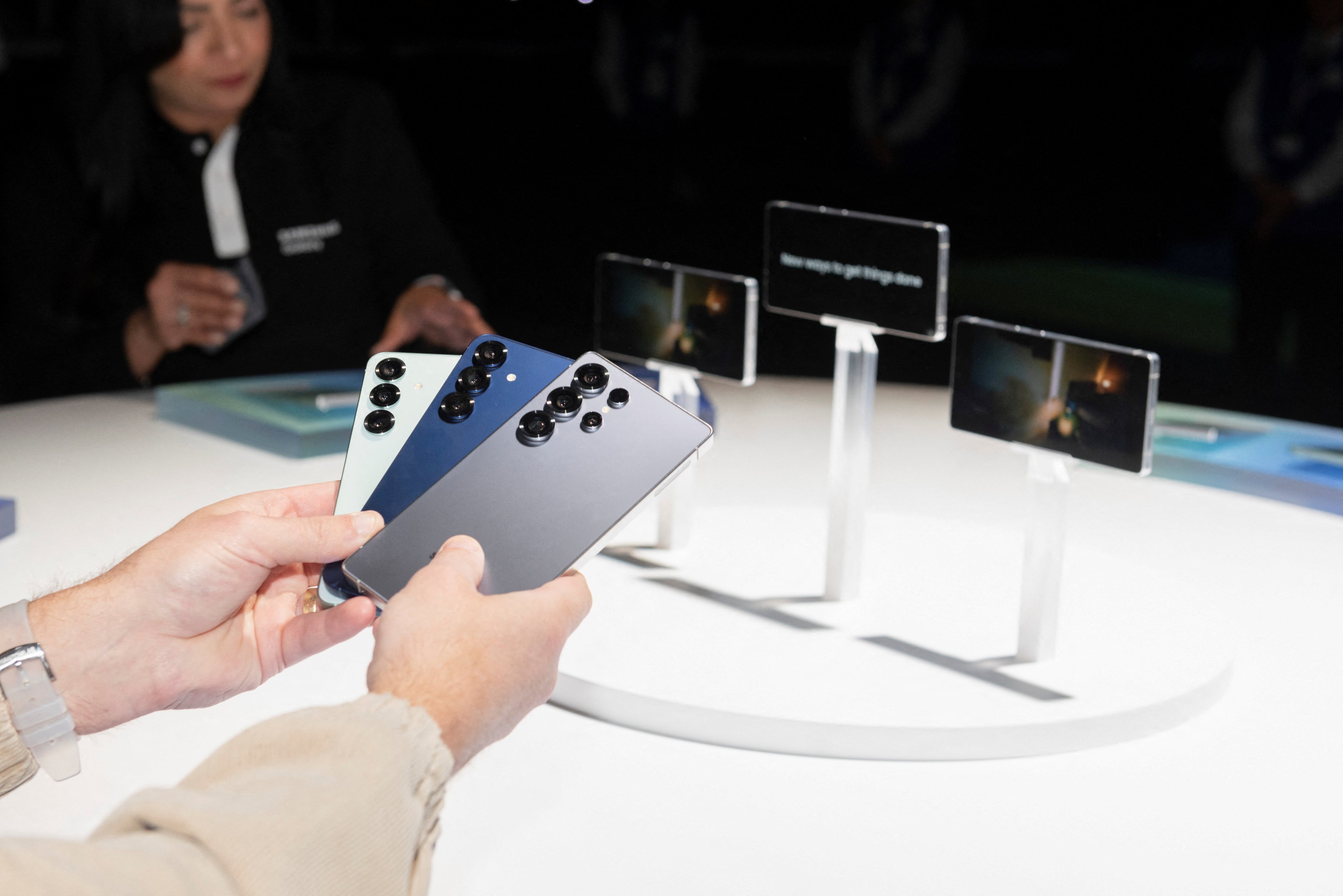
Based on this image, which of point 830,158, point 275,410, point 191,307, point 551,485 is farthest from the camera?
point 830,158

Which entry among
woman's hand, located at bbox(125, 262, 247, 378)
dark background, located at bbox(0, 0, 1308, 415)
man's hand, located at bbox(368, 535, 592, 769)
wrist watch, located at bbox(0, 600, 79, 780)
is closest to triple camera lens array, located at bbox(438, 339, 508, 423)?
man's hand, located at bbox(368, 535, 592, 769)

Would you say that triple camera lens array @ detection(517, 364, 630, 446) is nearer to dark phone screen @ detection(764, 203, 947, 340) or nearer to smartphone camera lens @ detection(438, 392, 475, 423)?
smartphone camera lens @ detection(438, 392, 475, 423)

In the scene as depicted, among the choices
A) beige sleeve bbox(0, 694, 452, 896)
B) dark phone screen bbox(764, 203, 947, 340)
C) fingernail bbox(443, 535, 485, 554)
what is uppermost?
dark phone screen bbox(764, 203, 947, 340)

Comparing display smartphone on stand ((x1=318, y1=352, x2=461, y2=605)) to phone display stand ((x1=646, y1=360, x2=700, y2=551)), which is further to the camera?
phone display stand ((x1=646, y1=360, x2=700, y2=551))

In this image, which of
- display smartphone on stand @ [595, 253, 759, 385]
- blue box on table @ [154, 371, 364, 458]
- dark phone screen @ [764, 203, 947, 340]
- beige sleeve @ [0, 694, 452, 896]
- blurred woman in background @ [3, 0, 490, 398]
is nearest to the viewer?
beige sleeve @ [0, 694, 452, 896]

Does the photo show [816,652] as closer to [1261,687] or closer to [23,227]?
[1261,687]

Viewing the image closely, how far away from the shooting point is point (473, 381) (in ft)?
3.47

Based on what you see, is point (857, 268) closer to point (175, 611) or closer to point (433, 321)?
point (175, 611)

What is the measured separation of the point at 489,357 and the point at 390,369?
8 centimetres

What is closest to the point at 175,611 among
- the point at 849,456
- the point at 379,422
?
the point at 379,422

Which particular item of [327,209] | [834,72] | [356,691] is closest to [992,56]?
[834,72]

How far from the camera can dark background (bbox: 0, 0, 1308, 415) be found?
190 inches

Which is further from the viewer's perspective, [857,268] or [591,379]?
[857,268]

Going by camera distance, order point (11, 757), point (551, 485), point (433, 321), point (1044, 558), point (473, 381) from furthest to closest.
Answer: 1. point (433, 321)
2. point (1044, 558)
3. point (473, 381)
4. point (551, 485)
5. point (11, 757)
